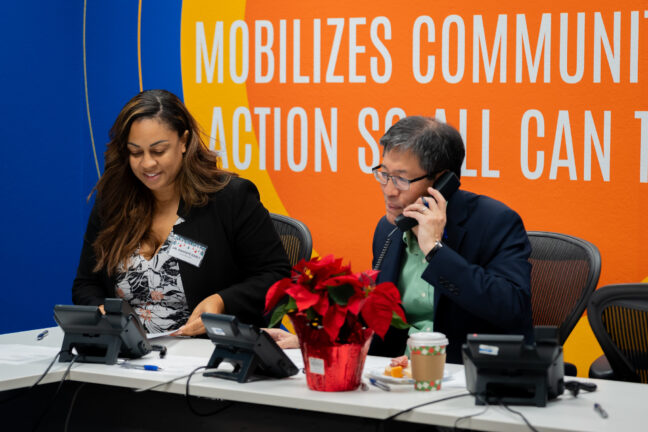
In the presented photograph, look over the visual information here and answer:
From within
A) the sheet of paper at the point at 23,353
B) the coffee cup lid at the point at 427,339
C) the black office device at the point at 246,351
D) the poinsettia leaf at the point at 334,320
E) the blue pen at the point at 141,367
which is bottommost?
the sheet of paper at the point at 23,353

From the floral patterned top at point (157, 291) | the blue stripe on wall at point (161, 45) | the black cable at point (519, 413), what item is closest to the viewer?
the black cable at point (519, 413)

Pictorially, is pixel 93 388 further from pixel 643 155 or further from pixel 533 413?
pixel 643 155

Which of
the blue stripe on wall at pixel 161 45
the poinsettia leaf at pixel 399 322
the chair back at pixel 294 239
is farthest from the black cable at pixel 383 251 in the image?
the blue stripe on wall at pixel 161 45

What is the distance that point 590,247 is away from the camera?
9.66ft

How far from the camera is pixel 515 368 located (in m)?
1.93

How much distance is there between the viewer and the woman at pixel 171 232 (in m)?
3.09

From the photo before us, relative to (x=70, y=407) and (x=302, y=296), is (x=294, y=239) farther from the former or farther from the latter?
(x=302, y=296)

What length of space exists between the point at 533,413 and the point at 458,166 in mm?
1068

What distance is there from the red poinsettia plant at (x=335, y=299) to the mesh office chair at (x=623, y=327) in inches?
33.9

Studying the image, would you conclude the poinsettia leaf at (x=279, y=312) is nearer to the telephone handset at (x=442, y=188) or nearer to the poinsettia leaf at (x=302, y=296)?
the poinsettia leaf at (x=302, y=296)

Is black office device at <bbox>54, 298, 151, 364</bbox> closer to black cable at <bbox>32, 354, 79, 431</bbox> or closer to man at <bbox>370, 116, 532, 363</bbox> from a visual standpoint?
black cable at <bbox>32, 354, 79, 431</bbox>

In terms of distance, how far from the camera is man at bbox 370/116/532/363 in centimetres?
247

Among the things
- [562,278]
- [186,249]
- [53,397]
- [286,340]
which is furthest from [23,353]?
[562,278]

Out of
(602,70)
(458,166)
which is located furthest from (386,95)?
(458,166)
